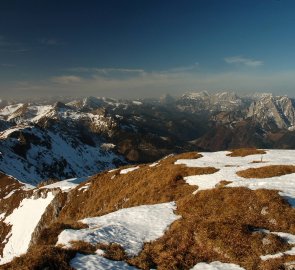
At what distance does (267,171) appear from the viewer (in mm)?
45875

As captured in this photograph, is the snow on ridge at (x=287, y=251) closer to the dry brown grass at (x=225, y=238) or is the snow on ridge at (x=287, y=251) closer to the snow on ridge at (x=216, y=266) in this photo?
the dry brown grass at (x=225, y=238)

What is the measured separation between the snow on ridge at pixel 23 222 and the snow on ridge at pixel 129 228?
59115mm

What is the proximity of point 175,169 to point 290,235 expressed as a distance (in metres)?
31.1

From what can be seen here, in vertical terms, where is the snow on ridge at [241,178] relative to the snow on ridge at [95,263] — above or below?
below

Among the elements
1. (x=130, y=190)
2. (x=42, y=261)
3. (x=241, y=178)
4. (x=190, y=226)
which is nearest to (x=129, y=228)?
(x=190, y=226)

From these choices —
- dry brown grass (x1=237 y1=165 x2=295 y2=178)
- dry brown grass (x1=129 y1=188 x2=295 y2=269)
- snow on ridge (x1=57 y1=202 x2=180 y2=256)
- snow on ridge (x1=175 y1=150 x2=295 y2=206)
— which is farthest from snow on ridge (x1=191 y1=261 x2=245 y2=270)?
dry brown grass (x1=237 y1=165 x2=295 y2=178)

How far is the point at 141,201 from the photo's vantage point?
169 feet

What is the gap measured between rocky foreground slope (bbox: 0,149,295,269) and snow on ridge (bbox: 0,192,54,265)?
39.8m

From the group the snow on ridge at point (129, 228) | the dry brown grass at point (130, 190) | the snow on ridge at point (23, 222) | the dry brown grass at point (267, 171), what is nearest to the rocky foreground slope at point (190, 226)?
the snow on ridge at point (129, 228)

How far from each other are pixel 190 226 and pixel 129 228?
17.2 feet

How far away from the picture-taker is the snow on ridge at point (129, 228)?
81.7 feet

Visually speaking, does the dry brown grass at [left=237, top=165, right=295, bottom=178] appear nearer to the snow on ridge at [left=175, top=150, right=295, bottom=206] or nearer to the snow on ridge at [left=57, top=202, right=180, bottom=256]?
the snow on ridge at [left=175, top=150, right=295, bottom=206]

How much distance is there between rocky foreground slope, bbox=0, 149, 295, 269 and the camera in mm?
21094

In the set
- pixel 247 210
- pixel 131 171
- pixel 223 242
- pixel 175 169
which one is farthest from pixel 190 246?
pixel 131 171
